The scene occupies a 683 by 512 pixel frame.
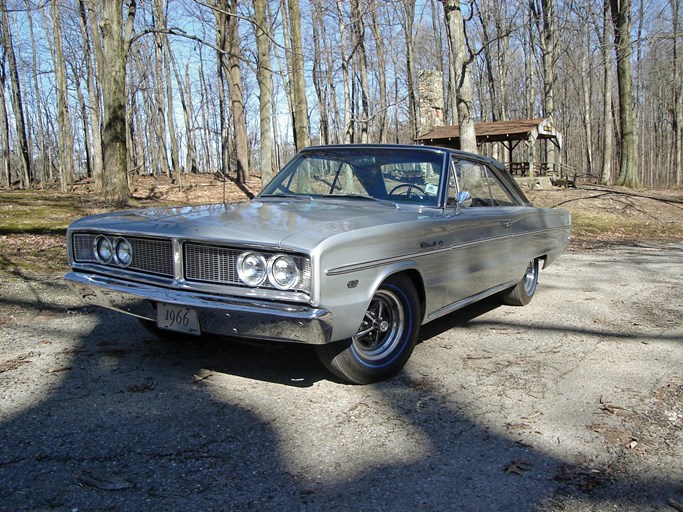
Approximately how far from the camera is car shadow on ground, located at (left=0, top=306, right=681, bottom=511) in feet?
7.47

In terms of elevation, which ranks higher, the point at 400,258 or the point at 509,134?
the point at 509,134

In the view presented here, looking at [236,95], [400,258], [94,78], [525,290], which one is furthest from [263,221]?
[94,78]

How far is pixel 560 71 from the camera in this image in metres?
45.6

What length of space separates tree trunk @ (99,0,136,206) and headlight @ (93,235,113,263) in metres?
10.4

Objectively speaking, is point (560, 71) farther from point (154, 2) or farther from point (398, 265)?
point (398, 265)

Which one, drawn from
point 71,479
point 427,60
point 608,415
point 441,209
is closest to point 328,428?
point 71,479

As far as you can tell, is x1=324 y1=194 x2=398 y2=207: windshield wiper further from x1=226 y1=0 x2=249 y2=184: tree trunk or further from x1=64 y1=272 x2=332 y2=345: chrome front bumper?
x1=226 y1=0 x2=249 y2=184: tree trunk

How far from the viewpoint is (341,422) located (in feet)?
9.84

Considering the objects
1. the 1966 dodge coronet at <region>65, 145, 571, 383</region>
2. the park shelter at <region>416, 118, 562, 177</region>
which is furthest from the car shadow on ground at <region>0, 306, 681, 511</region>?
the park shelter at <region>416, 118, 562, 177</region>

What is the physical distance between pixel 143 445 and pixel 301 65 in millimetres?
12553

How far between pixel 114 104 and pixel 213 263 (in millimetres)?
11687

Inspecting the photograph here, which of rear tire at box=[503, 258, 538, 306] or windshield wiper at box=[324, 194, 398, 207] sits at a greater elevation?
windshield wiper at box=[324, 194, 398, 207]

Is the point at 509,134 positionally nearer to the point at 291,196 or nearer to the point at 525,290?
the point at 525,290

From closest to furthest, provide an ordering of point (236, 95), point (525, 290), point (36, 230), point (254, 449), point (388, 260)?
point (254, 449)
point (388, 260)
point (525, 290)
point (36, 230)
point (236, 95)
